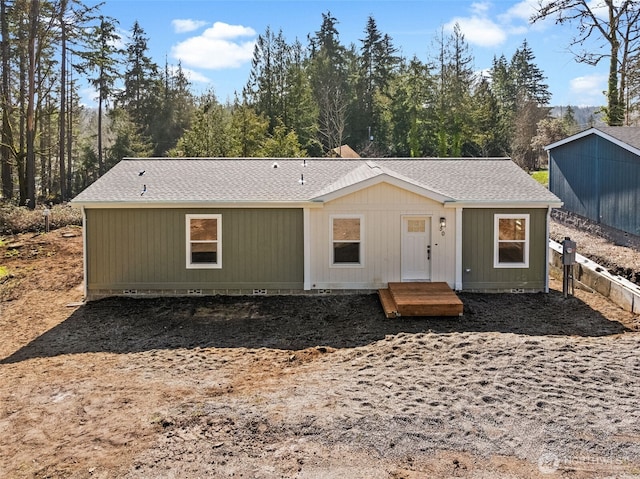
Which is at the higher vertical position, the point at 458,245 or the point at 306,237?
the point at 306,237

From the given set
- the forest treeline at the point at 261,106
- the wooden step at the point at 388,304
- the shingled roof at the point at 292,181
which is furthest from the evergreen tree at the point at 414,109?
the wooden step at the point at 388,304

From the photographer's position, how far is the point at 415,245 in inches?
485

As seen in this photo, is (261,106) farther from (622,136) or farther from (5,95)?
(622,136)

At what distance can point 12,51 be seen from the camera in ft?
87.3

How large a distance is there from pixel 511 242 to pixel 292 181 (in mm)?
5392

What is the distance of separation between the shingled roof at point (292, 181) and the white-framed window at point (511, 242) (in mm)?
526

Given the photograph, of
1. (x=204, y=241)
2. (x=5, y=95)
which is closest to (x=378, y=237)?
(x=204, y=241)

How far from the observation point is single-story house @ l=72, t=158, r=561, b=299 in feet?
40.1

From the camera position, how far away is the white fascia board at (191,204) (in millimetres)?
12047

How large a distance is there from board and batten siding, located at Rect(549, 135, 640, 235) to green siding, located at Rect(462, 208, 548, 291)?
5.39 meters

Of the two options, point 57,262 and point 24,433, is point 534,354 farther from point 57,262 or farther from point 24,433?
point 57,262

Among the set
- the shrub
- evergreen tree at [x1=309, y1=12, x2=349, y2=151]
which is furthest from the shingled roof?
evergreen tree at [x1=309, y1=12, x2=349, y2=151]

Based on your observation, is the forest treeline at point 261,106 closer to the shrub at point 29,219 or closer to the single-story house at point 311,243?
the shrub at point 29,219

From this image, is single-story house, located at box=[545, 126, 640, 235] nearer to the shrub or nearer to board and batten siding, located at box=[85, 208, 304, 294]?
board and batten siding, located at box=[85, 208, 304, 294]
